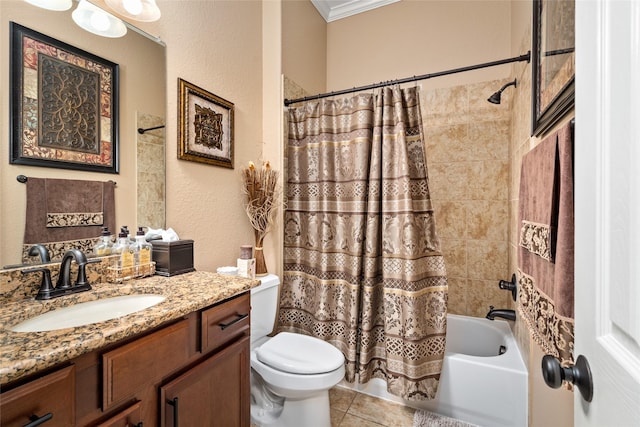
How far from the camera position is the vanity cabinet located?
1.95 ft

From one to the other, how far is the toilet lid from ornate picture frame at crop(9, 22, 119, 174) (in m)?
1.15

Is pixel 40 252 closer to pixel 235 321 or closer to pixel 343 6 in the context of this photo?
pixel 235 321

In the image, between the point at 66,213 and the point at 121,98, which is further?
the point at 121,98

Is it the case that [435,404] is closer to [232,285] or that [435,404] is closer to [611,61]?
[232,285]

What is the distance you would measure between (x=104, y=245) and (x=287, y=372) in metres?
1.01

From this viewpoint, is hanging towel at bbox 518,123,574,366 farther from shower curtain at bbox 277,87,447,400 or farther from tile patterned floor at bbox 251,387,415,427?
tile patterned floor at bbox 251,387,415,427

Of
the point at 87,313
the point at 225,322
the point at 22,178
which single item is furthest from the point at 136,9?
the point at 225,322

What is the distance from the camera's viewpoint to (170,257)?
1.24 m

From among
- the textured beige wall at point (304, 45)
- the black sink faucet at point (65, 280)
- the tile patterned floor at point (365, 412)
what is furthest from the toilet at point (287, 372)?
the textured beige wall at point (304, 45)

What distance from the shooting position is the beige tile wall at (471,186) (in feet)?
7.02

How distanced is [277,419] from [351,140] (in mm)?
1687

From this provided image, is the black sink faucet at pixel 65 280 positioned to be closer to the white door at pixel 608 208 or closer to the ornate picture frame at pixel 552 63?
the white door at pixel 608 208

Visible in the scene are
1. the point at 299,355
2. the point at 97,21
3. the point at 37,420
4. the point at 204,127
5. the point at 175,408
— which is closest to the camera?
the point at 37,420

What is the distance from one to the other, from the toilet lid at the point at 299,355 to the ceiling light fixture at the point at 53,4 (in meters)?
1.70
